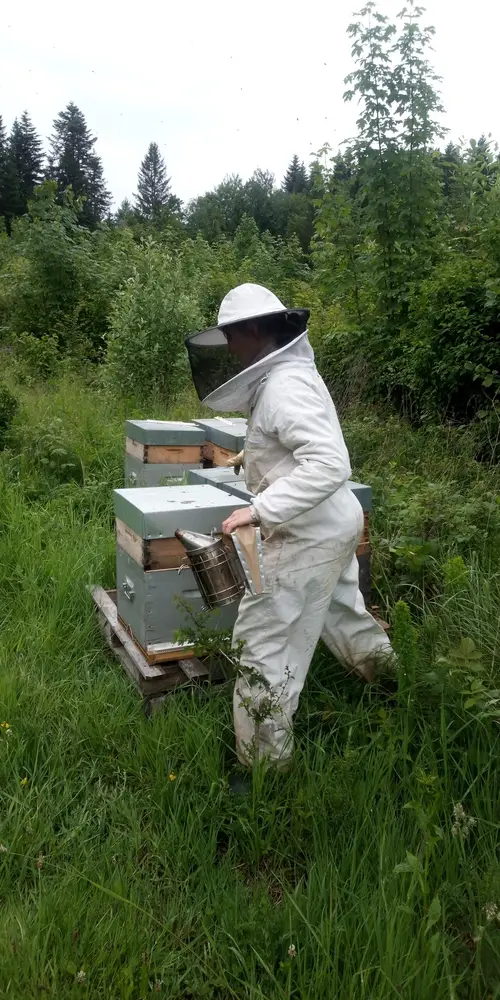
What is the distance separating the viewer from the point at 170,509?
267 cm

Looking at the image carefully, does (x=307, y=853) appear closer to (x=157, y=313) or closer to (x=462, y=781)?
(x=462, y=781)

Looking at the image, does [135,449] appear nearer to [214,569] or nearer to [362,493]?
[362,493]

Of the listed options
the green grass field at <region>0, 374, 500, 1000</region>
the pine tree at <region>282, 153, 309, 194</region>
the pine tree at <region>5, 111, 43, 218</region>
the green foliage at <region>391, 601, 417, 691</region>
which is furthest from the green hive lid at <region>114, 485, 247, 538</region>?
the pine tree at <region>282, 153, 309, 194</region>

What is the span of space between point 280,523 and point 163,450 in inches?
85.0

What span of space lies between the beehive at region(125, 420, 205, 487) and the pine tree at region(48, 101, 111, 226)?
185ft

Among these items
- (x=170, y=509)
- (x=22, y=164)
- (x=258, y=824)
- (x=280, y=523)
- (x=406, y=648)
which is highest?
(x=22, y=164)

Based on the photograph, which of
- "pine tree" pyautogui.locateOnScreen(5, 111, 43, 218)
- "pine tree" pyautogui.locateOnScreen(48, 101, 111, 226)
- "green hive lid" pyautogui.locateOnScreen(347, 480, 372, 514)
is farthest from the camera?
"pine tree" pyautogui.locateOnScreen(48, 101, 111, 226)

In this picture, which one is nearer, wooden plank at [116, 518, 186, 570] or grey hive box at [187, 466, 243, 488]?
wooden plank at [116, 518, 186, 570]

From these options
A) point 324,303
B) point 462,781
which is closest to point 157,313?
point 324,303

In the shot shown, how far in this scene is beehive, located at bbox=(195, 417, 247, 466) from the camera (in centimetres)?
390

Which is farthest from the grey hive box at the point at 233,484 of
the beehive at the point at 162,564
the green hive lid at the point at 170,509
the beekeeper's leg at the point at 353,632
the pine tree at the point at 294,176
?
the pine tree at the point at 294,176

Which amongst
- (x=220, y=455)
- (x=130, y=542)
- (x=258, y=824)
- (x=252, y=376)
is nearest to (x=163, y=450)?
(x=220, y=455)

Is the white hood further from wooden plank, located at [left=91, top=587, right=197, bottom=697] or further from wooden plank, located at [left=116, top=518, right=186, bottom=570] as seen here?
wooden plank, located at [left=91, top=587, right=197, bottom=697]

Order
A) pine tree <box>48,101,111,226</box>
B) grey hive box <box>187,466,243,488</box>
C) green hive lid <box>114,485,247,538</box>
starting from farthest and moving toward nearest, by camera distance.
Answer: pine tree <box>48,101,111,226</box> → grey hive box <box>187,466,243,488</box> → green hive lid <box>114,485,247,538</box>
